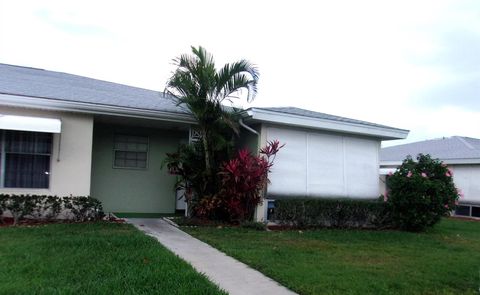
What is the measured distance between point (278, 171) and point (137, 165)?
432 cm

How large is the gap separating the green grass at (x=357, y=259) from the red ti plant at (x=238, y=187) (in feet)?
2.39

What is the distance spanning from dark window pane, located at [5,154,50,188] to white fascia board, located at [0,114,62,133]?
1.11 meters

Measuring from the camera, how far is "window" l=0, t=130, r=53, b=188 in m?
10.1

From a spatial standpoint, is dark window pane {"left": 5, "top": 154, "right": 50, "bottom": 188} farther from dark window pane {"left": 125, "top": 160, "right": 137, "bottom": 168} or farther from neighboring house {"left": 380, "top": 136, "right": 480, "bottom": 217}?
neighboring house {"left": 380, "top": 136, "right": 480, "bottom": 217}

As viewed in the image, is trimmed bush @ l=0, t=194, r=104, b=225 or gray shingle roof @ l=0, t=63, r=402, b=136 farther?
gray shingle roof @ l=0, t=63, r=402, b=136

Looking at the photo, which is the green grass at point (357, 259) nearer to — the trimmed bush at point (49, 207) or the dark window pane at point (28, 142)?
the trimmed bush at point (49, 207)

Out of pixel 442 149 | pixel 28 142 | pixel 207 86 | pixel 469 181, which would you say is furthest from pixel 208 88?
pixel 442 149

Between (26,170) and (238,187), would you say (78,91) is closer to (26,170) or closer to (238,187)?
(26,170)

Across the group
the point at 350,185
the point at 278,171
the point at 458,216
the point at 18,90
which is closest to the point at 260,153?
the point at 278,171

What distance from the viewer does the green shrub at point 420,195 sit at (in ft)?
38.7

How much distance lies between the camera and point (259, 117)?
11.0m

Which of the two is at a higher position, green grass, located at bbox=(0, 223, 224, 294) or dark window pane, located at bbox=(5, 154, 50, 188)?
dark window pane, located at bbox=(5, 154, 50, 188)

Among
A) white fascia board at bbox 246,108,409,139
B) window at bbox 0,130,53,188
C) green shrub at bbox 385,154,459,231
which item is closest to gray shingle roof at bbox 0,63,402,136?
white fascia board at bbox 246,108,409,139

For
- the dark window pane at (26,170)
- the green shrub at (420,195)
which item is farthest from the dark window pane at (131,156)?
the green shrub at (420,195)
